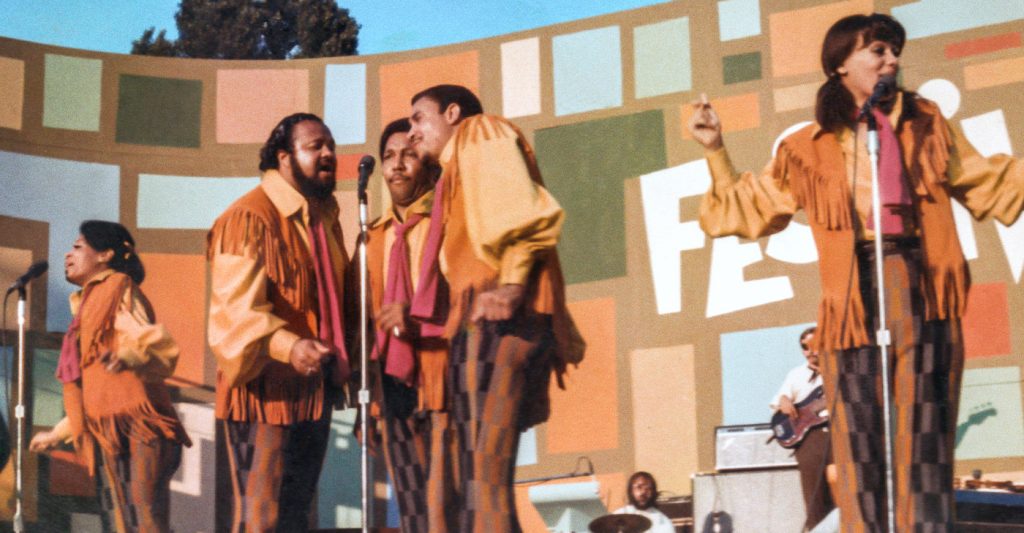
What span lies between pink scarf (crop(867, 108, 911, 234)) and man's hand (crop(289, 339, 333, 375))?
2.43m

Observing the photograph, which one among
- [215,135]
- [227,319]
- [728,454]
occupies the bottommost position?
[728,454]

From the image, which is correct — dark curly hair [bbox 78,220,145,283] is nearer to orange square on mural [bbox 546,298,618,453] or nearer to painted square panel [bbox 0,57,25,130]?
painted square panel [bbox 0,57,25,130]

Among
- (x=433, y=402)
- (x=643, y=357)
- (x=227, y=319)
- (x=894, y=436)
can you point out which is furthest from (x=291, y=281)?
(x=894, y=436)

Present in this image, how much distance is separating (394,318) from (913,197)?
2237mm

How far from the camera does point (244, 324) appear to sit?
8398 millimetres

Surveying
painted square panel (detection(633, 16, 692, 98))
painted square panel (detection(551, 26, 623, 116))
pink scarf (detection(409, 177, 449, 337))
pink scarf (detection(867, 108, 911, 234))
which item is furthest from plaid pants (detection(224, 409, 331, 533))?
pink scarf (detection(867, 108, 911, 234))

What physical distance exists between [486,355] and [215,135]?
2772mm

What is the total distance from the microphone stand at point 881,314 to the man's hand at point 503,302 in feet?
4.57

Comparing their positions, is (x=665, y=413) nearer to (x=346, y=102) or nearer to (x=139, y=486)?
(x=346, y=102)

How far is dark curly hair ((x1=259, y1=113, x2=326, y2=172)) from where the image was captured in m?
8.83

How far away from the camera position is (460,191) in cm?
746

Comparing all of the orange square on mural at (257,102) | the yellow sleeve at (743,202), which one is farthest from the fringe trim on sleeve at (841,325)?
the orange square on mural at (257,102)

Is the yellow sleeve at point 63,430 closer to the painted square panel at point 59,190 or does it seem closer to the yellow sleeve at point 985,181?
the painted square panel at point 59,190

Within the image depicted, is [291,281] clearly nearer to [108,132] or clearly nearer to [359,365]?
[359,365]
